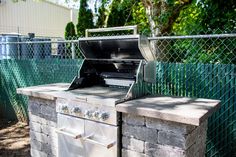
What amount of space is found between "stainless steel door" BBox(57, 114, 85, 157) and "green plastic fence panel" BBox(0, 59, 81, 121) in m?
1.52

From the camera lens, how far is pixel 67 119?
2812 millimetres

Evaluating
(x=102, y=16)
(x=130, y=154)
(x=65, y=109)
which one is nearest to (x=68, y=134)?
(x=65, y=109)

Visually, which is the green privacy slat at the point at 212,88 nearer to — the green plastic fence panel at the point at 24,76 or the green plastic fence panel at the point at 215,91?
the green plastic fence panel at the point at 215,91

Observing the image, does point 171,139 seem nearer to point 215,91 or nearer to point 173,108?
point 173,108

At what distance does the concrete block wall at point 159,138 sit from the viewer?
6.97 ft

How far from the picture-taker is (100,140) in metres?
2.53

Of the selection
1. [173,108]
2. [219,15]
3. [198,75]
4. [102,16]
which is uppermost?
[102,16]

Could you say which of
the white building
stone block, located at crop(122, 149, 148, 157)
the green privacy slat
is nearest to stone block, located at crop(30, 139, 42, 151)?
stone block, located at crop(122, 149, 148, 157)

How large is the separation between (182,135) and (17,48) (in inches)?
189

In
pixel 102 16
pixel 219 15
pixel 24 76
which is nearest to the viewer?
pixel 219 15

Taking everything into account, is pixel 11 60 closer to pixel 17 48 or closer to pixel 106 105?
pixel 17 48

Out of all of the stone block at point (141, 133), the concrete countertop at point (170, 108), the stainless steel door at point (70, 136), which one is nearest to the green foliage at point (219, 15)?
the concrete countertop at point (170, 108)

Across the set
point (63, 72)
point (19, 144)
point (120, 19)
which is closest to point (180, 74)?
point (63, 72)

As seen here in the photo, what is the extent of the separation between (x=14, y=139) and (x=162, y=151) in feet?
11.3
